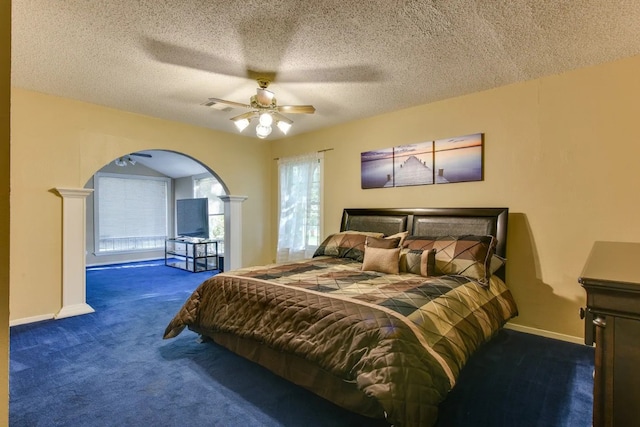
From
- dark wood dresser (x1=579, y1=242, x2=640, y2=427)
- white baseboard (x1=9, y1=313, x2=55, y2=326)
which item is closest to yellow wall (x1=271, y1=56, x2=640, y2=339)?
dark wood dresser (x1=579, y1=242, x2=640, y2=427)

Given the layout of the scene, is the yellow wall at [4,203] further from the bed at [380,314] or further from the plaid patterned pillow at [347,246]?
the plaid patterned pillow at [347,246]

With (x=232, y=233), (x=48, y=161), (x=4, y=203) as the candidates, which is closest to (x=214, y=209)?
(x=232, y=233)

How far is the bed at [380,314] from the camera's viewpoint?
1.52 metres

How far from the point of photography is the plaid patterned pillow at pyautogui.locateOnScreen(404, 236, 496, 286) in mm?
2622

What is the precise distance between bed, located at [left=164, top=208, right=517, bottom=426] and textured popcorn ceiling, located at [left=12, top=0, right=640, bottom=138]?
4.56 feet

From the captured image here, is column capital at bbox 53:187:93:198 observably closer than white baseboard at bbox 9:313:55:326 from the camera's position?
No

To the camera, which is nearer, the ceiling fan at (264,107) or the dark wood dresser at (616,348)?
the dark wood dresser at (616,348)

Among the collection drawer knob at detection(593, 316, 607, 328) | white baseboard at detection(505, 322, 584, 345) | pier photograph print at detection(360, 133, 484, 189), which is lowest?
white baseboard at detection(505, 322, 584, 345)

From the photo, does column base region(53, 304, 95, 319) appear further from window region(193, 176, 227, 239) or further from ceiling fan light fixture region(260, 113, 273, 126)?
window region(193, 176, 227, 239)

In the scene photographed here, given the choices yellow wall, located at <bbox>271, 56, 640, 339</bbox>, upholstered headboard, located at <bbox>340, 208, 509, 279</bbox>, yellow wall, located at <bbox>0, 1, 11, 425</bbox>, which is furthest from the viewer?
upholstered headboard, located at <bbox>340, 208, 509, 279</bbox>

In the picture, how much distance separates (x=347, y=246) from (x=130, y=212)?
6.41 metres

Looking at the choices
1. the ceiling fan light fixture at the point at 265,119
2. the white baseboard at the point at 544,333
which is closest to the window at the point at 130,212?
the ceiling fan light fixture at the point at 265,119

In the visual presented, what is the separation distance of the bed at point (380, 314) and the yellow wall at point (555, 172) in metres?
0.24

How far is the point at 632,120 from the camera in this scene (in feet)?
8.20
